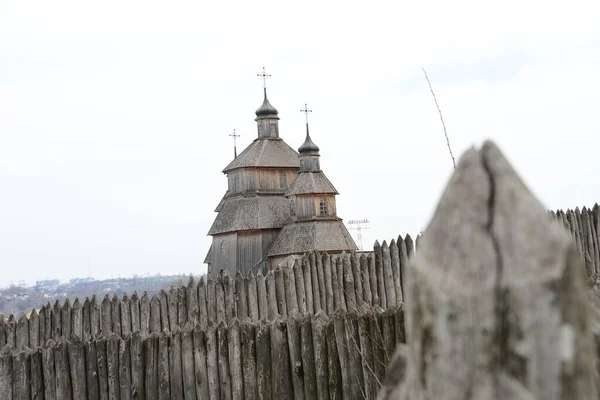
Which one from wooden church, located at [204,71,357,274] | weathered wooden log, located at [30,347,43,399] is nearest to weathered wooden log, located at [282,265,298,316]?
weathered wooden log, located at [30,347,43,399]

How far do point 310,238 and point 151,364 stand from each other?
89.6 ft

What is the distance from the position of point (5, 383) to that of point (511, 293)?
5904 mm

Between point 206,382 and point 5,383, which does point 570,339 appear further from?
point 5,383

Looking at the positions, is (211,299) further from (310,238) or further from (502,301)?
(310,238)

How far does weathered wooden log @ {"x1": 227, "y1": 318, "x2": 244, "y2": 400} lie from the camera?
5.61 m

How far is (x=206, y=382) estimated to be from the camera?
229 inches

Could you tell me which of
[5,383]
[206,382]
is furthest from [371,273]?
[5,383]

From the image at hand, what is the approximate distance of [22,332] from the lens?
889cm

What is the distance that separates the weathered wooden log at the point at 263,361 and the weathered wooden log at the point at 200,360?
49cm

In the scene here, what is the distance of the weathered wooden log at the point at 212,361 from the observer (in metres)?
5.72

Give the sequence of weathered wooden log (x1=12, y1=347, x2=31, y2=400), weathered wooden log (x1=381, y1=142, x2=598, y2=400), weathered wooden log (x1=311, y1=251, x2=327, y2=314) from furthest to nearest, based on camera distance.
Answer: weathered wooden log (x1=311, y1=251, x2=327, y2=314)
weathered wooden log (x1=12, y1=347, x2=31, y2=400)
weathered wooden log (x1=381, y1=142, x2=598, y2=400)

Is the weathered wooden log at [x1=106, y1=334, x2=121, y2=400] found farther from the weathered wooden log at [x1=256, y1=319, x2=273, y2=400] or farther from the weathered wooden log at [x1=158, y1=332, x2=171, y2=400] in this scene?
the weathered wooden log at [x1=256, y1=319, x2=273, y2=400]

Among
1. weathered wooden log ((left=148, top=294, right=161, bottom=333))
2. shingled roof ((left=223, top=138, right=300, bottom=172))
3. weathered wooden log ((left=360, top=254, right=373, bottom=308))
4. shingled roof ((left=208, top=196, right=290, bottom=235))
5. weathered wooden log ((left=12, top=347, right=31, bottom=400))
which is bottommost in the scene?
weathered wooden log ((left=12, top=347, right=31, bottom=400))

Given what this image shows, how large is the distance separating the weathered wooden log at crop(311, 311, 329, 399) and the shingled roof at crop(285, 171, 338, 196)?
93.2 ft
